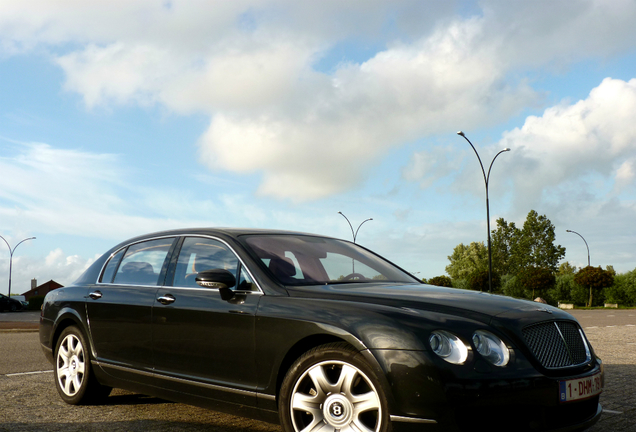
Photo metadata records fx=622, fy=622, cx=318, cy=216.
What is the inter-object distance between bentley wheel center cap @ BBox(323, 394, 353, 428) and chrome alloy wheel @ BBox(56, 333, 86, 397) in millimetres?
2935

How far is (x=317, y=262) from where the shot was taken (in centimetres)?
473

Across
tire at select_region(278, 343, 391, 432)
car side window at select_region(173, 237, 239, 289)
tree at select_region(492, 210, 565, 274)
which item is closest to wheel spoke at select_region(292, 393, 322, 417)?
tire at select_region(278, 343, 391, 432)

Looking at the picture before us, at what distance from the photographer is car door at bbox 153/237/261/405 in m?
4.10

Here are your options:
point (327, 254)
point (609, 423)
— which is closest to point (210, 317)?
point (327, 254)

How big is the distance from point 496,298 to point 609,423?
1.58 metres

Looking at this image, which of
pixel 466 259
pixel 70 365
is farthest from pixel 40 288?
pixel 70 365

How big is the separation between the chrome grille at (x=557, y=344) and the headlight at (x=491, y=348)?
0.20 metres

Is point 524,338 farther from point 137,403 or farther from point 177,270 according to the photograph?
point 137,403

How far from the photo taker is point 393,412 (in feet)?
10.9

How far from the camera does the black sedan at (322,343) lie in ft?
10.8

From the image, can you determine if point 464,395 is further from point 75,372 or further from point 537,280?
point 537,280

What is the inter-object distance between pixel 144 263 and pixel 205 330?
1.30 m

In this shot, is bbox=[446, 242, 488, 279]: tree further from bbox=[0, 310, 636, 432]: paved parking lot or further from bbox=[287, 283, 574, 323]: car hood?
bbox=[287, 283, 574, 323]: car hood

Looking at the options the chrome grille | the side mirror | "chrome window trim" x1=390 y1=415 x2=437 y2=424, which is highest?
the side mirror
